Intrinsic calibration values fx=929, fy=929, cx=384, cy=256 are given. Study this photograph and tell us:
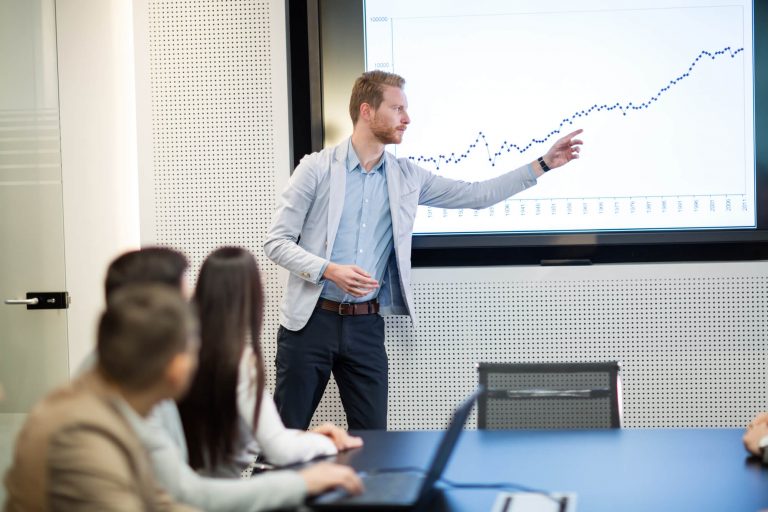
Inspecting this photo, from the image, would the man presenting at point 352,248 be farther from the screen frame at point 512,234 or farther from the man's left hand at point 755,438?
the man's left hand at point 755,438

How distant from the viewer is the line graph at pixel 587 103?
13.5 feet

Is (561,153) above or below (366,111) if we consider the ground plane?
below

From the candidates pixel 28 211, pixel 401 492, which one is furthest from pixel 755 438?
pixel 28 211

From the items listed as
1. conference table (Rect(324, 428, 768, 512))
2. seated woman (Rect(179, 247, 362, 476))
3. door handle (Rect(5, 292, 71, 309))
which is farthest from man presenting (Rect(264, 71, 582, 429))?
seated woman (Rect(179, 247, 362, 476))

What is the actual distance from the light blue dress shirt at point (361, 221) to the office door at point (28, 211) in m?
1.17

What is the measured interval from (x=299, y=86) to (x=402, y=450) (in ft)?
8.14

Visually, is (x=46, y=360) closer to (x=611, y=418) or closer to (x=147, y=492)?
(x=611, y=418)

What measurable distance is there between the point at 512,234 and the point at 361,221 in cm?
79

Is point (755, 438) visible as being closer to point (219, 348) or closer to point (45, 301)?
point (219, 348)

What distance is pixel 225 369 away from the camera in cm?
191

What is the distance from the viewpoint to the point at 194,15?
13.6 ft

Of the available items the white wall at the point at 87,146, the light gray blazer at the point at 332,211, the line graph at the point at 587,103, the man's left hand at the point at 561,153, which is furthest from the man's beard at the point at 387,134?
the white wall at the point at 87,146

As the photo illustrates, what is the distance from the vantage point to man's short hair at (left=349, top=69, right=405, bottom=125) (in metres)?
3.82

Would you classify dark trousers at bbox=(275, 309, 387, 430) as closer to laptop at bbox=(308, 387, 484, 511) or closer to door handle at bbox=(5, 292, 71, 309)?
A: door handle at bbox=(5, 292, 71, 309)
